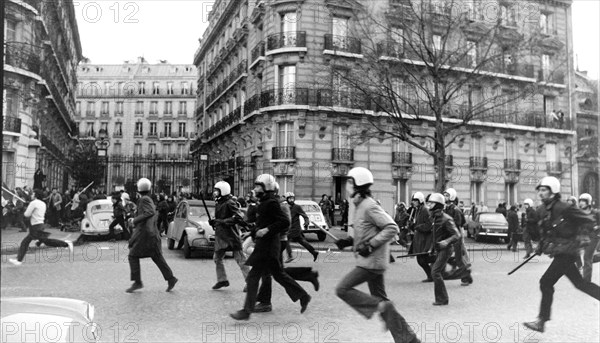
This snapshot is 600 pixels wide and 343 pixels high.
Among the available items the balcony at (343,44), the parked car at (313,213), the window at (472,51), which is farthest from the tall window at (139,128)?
the window at (472,51)

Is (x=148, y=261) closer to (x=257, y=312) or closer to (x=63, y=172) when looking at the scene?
(x=257, y=312)

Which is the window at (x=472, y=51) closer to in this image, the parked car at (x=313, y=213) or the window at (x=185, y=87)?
the parked car at (x=313, y=213)

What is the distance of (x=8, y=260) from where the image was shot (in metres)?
2.06

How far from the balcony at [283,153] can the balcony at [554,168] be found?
242 cm

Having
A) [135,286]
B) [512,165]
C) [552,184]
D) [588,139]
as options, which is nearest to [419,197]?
[512,165]

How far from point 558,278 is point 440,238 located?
2193 millimetres

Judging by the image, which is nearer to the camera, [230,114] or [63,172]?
[63,172]

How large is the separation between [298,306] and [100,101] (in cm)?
264

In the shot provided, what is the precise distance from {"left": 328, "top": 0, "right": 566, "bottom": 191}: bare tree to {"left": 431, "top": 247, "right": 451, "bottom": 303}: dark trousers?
3.29 ft

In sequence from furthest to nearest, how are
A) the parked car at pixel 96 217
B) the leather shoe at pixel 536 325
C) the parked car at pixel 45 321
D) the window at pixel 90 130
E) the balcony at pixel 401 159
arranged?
the balcony at pixel 401 159 < the leather shoe at pixel 536 325 < the window at pixel 90 130 < the parked car at pixel 96 217 < the parked car at pixel 45 321

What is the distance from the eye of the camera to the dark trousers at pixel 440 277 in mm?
4770

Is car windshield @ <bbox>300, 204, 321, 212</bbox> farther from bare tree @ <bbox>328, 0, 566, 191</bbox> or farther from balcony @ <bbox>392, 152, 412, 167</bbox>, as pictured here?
balcony @ <bbox>392, 152, 412, 167</bbox>

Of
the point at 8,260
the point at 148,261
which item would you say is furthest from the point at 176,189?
the point at 148,261

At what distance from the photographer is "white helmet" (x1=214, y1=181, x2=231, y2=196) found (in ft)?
11.5
